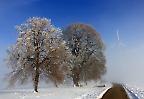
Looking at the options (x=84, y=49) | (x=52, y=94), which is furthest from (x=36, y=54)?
(x=84, y=49)

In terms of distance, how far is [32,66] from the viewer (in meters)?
39.8

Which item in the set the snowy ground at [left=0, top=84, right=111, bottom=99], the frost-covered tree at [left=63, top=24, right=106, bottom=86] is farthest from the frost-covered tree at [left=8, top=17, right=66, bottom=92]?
the frost-covered tree at [left=63, top=24, right=106, bottom=86]

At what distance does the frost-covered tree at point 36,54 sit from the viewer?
3925 centimetres

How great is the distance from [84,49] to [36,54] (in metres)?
19.0

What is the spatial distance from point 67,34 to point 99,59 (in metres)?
7.65

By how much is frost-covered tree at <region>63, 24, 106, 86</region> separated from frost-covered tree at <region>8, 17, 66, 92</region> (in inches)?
628

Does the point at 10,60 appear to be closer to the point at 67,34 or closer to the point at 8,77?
the point at 8,77

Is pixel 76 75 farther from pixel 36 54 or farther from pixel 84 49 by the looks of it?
pixel 36 54

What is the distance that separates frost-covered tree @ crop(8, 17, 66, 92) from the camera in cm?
3925

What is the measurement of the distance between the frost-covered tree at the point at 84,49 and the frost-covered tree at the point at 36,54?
15946mm

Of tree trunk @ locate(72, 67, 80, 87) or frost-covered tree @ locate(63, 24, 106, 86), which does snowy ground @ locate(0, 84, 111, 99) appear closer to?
frost-covered tree @ locate(63, 24, 106, 86)

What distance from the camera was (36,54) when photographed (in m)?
39.7

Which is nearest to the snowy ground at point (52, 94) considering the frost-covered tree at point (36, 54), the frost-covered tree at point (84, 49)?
the frost-covered tree at point (36, 54)

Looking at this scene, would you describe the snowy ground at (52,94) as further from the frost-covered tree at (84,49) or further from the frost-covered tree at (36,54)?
the frost-covered tree at (84,49)
